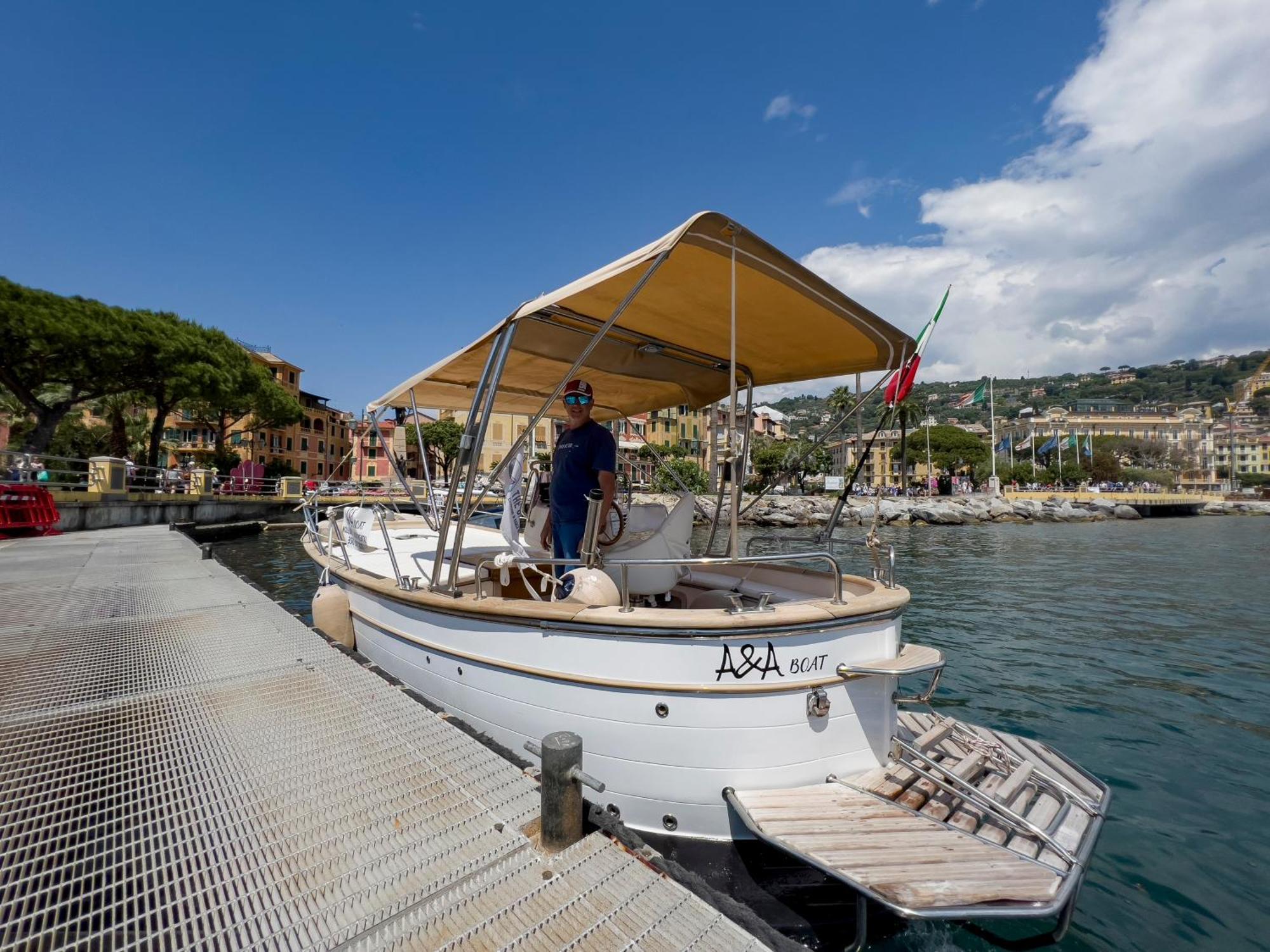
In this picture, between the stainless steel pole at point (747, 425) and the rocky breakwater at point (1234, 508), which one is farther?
the rocky breakwater at point (1234, 508)

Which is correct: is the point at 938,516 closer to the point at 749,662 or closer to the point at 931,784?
the point at 931,784

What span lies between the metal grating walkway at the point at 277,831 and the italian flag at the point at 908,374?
3.71 meters

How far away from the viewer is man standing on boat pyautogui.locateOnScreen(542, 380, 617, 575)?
14.9ft

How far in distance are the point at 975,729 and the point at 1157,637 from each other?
8.52m

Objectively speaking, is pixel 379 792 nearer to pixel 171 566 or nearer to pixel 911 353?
pixel 911 353

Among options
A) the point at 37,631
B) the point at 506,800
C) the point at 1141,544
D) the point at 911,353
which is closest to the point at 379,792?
the point at 506,800

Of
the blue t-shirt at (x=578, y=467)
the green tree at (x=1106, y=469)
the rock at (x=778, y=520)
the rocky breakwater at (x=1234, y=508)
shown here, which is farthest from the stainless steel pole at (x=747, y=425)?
the green tree at (x=1106, y=469)

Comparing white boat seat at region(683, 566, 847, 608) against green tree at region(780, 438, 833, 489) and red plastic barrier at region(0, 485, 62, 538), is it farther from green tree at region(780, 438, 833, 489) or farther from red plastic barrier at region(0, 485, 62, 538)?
red plastic barrier at region(0, 485, 62, 538)

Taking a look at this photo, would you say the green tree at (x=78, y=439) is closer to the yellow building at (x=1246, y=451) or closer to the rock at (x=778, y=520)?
the rock at (x=778, y=520)

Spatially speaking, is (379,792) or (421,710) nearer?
(379,792)

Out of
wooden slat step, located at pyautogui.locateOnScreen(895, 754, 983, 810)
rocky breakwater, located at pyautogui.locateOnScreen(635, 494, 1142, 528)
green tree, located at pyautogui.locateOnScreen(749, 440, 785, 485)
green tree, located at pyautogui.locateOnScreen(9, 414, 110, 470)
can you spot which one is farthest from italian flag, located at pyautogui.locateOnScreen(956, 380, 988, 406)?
green tree, located at pyautogui.locateOnScreen(9, 414, 110, 470)

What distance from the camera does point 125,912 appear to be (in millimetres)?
2016

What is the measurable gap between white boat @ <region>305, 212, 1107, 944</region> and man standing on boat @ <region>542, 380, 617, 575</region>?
52 centimetres

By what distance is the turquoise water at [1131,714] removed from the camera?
3160 millimetres
